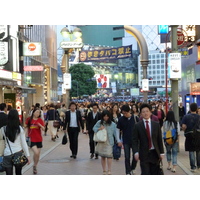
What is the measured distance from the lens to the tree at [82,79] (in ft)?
267

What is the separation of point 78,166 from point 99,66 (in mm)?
123157

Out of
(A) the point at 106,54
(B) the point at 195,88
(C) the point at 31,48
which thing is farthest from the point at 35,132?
(C) the point at 31,48

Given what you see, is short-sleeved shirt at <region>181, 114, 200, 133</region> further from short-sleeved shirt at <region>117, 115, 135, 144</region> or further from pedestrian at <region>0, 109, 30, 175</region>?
pedestrian at <region>0, 109, 30, 175</region>

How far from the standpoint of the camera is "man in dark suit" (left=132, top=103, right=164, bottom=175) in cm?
709

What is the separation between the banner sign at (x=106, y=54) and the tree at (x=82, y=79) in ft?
164

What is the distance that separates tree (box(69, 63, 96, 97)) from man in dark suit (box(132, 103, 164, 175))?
74.2m

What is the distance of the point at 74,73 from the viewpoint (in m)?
81.7

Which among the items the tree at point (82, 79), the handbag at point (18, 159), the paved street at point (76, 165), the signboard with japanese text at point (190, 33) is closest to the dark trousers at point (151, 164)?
the handbag at point (18, 159)

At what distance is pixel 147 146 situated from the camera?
7102mm

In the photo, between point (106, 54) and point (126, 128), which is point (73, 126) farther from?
point (106, 54)

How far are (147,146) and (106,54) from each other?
23583mm

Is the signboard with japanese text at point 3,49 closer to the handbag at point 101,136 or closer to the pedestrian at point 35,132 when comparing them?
the pedestrian at point 35,132

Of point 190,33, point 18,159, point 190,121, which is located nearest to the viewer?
point 18,159

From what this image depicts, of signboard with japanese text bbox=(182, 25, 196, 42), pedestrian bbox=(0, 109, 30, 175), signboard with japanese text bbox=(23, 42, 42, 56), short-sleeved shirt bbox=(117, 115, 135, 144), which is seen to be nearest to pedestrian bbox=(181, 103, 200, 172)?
short-sleeved shirt bbox=(117, 115, 135, 144)
